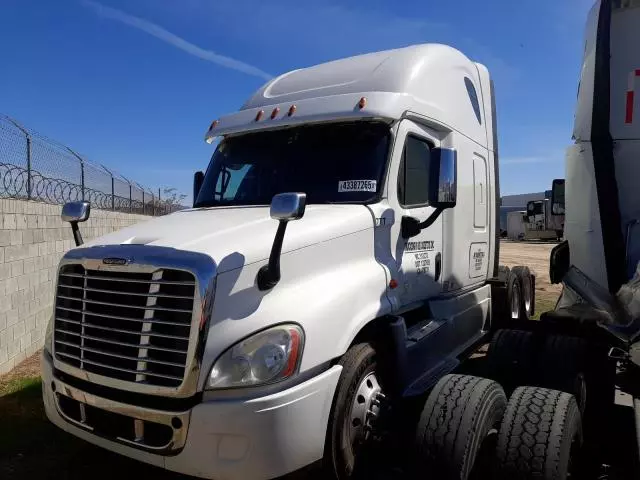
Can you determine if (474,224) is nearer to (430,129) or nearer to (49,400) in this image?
(430,129)

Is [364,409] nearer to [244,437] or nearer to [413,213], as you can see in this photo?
[244,437]

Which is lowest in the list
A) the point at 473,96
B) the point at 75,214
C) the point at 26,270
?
the point at 26,270

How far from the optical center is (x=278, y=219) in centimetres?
281

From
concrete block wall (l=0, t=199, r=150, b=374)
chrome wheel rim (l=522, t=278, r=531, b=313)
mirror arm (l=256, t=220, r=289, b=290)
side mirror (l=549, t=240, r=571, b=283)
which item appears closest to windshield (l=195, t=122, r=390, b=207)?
mirror arm (l=256, t=220, r=289, b=290)

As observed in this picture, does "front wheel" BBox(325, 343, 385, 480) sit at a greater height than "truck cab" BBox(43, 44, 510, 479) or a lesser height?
lesser

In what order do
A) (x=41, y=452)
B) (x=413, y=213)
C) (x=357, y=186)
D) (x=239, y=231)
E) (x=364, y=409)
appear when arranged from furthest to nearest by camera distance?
(x=413, y=213), (x=41, y=452), (x=357, y=186), (x=364, y=409), (x=239, y=231)

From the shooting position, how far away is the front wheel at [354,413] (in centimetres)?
300

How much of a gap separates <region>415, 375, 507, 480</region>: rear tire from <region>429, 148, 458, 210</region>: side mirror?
4.28 ft

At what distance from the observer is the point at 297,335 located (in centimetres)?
277

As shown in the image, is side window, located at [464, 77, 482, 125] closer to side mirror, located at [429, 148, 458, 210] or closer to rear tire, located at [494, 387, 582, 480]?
side mirror, located at [429, 148, 458, 210]

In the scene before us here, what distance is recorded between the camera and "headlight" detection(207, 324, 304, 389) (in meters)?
2.67

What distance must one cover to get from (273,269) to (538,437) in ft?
5.97

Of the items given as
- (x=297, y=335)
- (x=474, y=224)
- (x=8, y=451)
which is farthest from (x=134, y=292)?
(x=474, y=224)

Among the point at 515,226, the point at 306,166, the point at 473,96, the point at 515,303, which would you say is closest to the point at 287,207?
the point at 306,166
